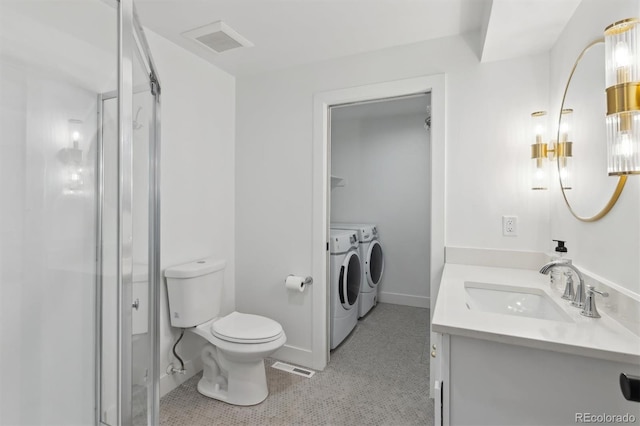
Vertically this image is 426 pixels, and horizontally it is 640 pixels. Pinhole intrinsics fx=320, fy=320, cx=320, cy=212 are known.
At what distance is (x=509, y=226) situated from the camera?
1.82m

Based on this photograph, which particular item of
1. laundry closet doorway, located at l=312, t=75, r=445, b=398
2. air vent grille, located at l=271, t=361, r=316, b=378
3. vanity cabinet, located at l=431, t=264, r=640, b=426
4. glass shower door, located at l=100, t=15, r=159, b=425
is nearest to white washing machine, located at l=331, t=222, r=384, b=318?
laundry closet doorway, located at l=312, t=75, r=445, b=398

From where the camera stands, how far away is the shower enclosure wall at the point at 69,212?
103 cm

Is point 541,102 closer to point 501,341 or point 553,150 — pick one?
point 553,150

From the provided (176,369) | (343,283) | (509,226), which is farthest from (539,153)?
(176,369)

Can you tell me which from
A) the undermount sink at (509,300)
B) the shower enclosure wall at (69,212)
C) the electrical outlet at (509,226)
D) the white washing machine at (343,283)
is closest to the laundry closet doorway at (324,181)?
the white washing machine at (343,283)

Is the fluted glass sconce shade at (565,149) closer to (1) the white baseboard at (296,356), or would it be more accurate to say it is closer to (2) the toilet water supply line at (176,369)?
(1) the white baseboard at (296,356)

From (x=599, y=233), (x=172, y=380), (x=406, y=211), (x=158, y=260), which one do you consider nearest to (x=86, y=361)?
(x=158, y=260)

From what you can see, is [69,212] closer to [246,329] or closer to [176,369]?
[246,329]

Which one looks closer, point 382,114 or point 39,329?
point 39,329

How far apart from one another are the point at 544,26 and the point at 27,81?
2.12 meters

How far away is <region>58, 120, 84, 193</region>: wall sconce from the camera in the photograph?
1.17 metres

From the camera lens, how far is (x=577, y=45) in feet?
4.44

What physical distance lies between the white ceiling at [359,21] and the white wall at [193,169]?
207 millimetres

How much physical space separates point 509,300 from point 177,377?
202cm
